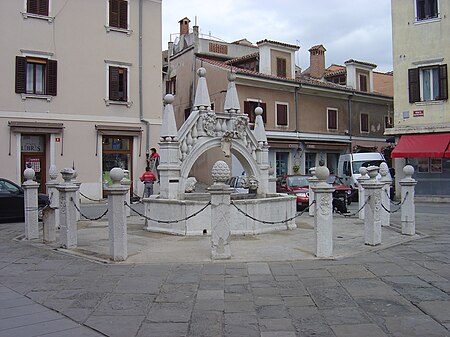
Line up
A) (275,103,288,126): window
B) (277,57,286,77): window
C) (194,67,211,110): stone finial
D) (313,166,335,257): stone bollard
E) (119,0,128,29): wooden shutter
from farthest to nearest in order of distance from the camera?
(277,57,286,77): window, (275,103,288,126): window, (119,0,128,29): wooden shutter, (194,67,211,110): stone finial, (313,166,335,257): stone bollard

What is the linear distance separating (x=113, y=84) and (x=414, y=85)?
51.1ft

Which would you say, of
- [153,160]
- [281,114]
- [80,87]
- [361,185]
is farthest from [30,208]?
[281,114]

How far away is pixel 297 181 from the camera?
887 inches

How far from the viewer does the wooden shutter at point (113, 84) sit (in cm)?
2505

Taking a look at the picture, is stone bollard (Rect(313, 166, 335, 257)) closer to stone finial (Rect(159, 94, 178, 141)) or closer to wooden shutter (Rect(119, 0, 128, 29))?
stone finial (Rect(159, 94, 178, 141))

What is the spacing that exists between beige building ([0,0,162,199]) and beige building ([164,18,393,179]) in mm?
5207

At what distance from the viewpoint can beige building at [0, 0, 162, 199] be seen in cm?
2231

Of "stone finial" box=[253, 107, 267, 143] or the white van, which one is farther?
the white van

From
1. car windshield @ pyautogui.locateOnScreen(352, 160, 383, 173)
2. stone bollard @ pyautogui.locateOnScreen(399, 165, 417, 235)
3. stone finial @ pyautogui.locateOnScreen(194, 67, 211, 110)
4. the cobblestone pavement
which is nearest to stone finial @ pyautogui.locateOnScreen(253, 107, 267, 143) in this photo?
stone finial @ pyautogui.locateOnScreen(194, 67, 211, 110)

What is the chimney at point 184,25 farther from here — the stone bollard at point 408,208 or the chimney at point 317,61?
the stone bollard at point 408,208

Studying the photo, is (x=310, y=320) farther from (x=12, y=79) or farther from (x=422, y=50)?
(x=422, y=50)

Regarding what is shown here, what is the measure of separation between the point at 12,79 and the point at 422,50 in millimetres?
20193

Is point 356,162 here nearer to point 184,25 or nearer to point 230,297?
point 184,25

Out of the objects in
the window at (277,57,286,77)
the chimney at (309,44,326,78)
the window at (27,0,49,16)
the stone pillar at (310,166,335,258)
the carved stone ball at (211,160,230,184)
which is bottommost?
the stone pillar at (310,166,335,258)
